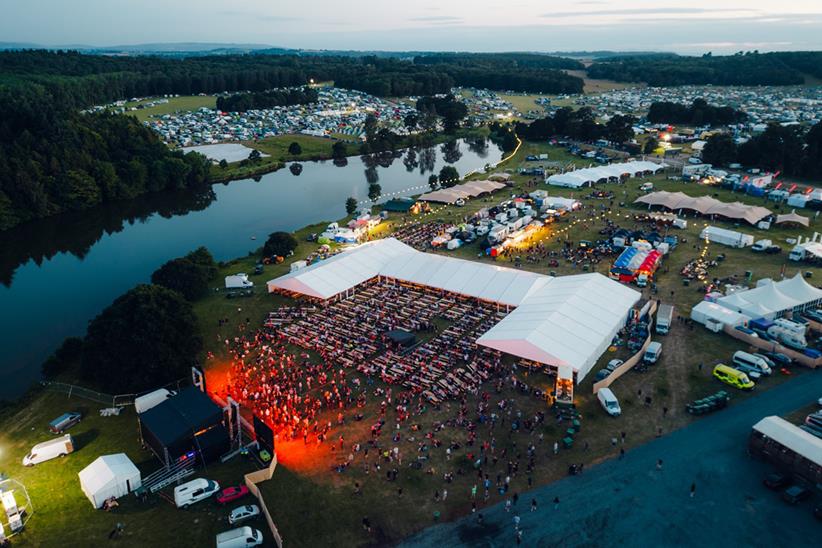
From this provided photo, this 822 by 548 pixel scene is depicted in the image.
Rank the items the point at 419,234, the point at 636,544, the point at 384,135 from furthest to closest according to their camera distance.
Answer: the point at 384,135
the point at 419,234
the point at 636,544

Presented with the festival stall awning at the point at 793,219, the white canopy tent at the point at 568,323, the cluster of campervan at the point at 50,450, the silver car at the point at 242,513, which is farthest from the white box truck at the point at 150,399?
the festival stall awning at the point at 793,219

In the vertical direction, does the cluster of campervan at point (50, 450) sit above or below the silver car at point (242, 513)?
below

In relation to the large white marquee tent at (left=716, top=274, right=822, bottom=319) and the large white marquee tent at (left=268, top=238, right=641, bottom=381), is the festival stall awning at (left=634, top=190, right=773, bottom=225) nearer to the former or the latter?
the large white marquee tent at (left=716, top=274, right=822, bottom=319)

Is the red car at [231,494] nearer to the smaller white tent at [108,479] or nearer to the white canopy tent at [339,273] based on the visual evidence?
the smaller white tent at [108,479]

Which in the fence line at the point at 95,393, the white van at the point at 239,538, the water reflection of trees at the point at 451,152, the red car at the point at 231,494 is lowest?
the water reflection of trees at the point at 451,152

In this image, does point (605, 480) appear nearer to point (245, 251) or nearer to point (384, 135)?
point (245, 251)

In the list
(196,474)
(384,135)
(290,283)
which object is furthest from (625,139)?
(196,474)

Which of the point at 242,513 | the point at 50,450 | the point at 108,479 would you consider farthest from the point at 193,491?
the point at 50,450
